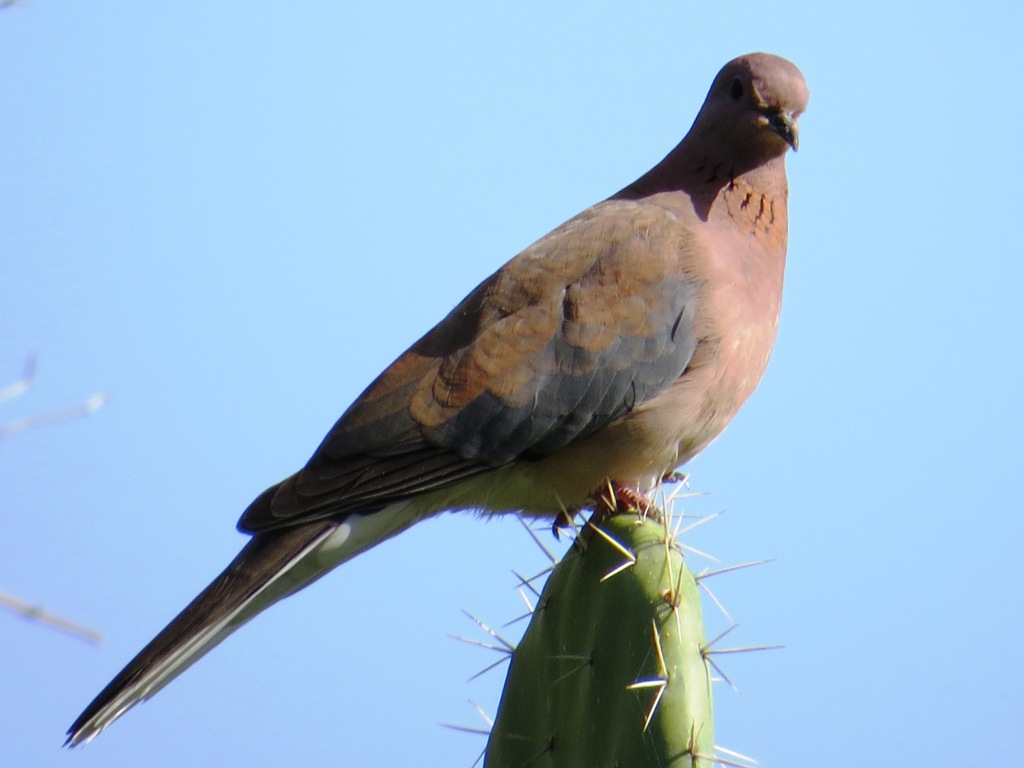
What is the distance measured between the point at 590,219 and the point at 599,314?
44 centimetres

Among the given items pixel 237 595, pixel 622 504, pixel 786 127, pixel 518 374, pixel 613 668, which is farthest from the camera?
pixel 786 127

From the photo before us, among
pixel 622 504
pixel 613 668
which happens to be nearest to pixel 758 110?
pixel 622 504

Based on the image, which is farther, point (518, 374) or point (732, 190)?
point (732, 190)

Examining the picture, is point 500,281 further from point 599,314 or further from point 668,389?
point 668,389

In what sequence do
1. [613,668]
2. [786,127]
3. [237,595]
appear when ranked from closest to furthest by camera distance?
1. [613,668]
2. [237,595]
3. [786,127]

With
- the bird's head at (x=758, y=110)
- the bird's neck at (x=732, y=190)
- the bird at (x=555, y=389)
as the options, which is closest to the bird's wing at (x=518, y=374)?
the bird at (x=555, y=389)

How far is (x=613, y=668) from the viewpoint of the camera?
2570mm

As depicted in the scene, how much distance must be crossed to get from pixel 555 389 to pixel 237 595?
1.04 m

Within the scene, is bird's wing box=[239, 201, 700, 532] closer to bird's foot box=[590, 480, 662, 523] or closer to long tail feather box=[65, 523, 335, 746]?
long tail feather box=[65, 523, 335, 746]

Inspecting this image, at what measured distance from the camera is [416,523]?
3.80m

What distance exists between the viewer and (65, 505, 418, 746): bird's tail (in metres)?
3.14

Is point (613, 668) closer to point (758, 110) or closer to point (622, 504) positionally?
point (622, 504)

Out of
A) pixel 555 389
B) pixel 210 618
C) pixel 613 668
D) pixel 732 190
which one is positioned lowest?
pixel 613 668

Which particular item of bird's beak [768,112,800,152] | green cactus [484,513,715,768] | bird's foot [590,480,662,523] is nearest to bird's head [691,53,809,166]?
bird's beak [768,112,800,152]
